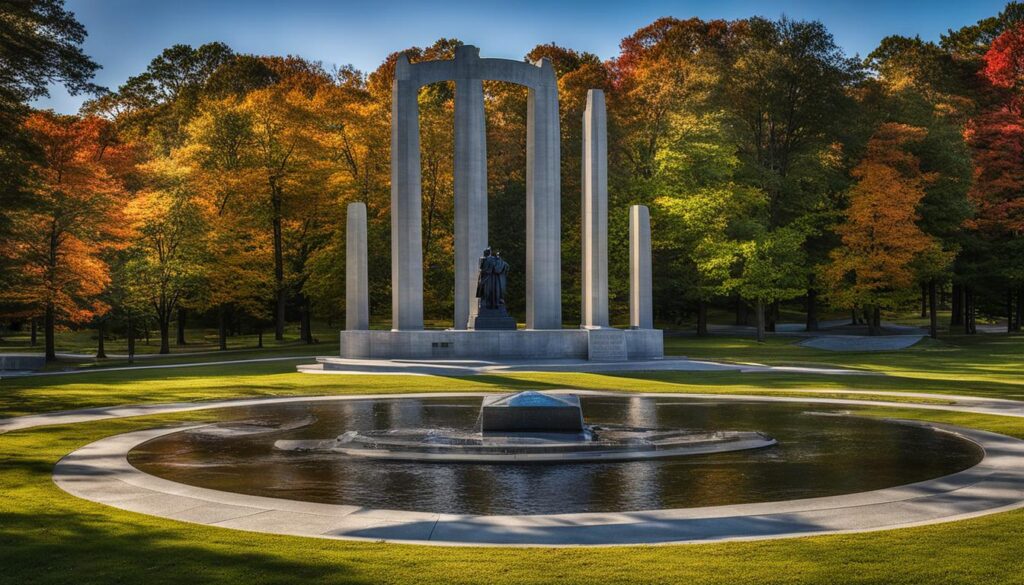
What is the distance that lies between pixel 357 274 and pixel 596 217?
10.9m

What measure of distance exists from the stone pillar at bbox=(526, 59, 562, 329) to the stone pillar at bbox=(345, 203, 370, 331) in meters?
7.40

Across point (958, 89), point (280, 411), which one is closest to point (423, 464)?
point (280, 411)

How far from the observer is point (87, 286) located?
135ft

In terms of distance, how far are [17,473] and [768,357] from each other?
3587 cm

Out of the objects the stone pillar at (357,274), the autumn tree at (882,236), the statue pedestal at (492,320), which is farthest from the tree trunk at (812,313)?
the stone pillar at (357,274)

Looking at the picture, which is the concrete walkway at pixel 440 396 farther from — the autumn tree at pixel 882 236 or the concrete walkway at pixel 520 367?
the autumn tree at pixel 882 236

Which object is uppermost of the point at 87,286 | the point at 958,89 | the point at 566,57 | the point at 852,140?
the point at 566,57

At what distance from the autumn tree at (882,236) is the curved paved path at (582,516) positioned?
139 feet

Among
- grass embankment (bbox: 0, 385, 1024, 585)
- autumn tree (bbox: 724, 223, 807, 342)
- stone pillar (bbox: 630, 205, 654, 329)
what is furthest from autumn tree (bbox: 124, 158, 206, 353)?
grass embankment (bbox: 0, 385, 1024, 585)

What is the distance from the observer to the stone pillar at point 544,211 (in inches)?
1577

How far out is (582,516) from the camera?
10.2 meters

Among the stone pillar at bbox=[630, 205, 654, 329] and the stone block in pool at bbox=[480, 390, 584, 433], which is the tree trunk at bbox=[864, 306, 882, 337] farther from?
the stone block in pool at bbox=[480, 390, 584, 433]

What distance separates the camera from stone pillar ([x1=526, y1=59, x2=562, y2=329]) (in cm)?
4006

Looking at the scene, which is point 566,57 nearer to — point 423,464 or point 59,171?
point 59,171
